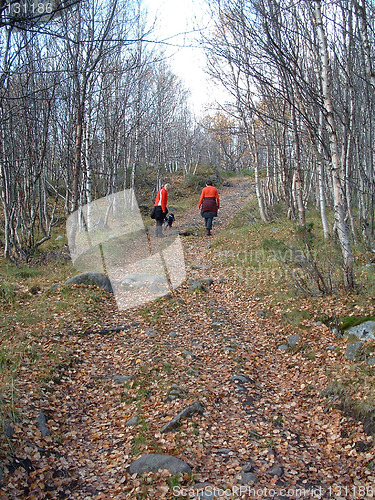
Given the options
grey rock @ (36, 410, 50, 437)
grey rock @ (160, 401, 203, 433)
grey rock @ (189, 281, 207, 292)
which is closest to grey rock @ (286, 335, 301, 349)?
grey rock @ (160, 401, 203, 433)

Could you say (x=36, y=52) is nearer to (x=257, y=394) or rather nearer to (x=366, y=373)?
(x=257, y=394)

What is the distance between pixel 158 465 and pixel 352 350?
3118 millimetres

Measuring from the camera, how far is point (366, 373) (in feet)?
15.0

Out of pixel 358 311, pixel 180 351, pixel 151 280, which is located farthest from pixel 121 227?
pixel 358 311

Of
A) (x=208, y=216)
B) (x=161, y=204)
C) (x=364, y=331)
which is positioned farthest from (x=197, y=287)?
(x=208, y=216)

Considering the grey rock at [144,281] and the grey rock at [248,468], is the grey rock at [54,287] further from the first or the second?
the grey rock at [248,468]

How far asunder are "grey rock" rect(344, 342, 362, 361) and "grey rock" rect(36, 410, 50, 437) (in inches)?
156

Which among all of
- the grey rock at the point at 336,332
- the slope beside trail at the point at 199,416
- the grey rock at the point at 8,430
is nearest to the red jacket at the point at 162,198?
the slope beside trail at the point at 199,416

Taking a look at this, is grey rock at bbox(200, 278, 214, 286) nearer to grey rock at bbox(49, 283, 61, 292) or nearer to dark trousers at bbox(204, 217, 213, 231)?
grey rock at bbox(49, 283, 61, 292)

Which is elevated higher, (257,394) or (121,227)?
(121,227)

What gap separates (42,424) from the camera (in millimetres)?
4016

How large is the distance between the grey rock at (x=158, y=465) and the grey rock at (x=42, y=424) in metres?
1.04

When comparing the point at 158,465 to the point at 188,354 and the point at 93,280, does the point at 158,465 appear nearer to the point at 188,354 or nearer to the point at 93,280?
the point at 188,354

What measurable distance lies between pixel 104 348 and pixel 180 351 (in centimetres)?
128
